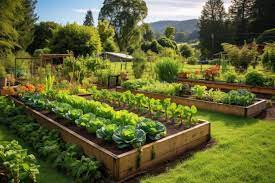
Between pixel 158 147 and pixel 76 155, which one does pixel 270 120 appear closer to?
pixel 158 147

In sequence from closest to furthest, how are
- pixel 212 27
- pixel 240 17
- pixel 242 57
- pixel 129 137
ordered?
1. pixel 129 137
2. pixel 242 57
3. pixel 240 17
4. pixel 212 27

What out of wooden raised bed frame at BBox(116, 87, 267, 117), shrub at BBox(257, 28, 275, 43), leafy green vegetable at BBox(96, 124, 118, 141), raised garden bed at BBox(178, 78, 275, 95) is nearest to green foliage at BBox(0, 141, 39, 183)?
leafy green vegetable at BBox(96, 124, 118, 141)

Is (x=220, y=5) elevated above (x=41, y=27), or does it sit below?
above

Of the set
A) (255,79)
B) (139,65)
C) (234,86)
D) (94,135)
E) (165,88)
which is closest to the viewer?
(94,135)

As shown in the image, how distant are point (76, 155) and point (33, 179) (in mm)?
714

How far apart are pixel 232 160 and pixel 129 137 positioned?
1471mm

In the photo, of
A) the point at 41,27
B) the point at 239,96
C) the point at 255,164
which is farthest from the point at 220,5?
the point at 255,164

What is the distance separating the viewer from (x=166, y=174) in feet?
12.2

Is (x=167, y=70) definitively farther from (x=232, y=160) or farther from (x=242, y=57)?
(x=232, y=160)

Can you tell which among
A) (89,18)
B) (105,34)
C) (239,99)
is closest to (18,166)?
(239,99)

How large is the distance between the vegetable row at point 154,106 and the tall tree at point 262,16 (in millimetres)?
34586

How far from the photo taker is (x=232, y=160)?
4.06m

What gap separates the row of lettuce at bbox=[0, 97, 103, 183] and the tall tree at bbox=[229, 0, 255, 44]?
35288 mm

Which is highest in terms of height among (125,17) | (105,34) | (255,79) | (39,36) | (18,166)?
(125,17)
